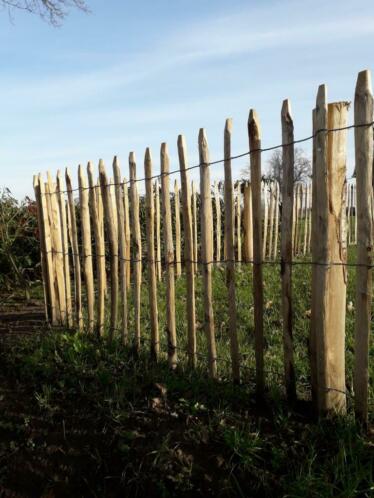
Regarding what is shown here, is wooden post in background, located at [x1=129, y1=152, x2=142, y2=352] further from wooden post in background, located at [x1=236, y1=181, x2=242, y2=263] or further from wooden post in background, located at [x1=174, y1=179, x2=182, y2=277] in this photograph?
wooden post in background, located at [x1=236, y1=181, x2=242, y2=263]

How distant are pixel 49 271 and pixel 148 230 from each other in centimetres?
208

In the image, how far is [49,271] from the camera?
554 centimetres

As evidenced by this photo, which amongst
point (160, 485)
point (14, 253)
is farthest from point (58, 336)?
point (14, 253)

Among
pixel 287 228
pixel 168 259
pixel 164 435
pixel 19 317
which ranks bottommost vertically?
pixel 164 435

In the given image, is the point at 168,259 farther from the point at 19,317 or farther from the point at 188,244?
the point at 19,317

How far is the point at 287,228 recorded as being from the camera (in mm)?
2777

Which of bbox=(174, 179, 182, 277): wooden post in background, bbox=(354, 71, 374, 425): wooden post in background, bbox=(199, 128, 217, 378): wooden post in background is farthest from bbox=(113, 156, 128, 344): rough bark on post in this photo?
bbox=(174, 179, 182, 277): wooden post in background

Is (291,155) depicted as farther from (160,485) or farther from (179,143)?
(160,485)

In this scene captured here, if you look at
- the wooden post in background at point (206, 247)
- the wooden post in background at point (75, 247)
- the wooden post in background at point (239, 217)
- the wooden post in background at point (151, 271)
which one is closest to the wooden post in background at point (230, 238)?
the wooden post in background at point (206, 247)

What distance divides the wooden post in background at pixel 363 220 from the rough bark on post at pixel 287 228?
410 mm

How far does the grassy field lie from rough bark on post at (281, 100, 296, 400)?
0.80 ft

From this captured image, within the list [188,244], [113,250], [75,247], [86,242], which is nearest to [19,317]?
[75,247]

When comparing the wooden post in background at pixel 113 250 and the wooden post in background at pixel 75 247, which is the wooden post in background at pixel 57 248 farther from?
the wooden post in background at pixel 113 250

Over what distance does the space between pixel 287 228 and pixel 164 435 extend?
4.72 feet
